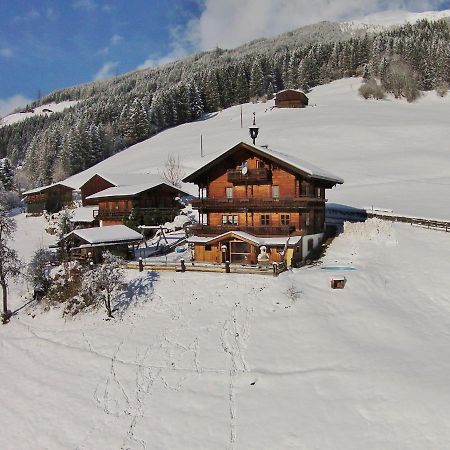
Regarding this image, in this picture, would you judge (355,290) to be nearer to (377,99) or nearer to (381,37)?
(377,99)

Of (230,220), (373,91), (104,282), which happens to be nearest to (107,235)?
(230,220)

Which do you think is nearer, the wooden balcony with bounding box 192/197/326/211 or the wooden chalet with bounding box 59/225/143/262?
the wooden balcony with bounding box 192/197/326/211

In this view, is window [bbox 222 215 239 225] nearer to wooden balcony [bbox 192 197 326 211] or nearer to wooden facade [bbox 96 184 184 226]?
wooden balcony [bbox 192 197 326 211]

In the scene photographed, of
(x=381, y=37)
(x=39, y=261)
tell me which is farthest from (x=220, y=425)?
(x=381, y=37)

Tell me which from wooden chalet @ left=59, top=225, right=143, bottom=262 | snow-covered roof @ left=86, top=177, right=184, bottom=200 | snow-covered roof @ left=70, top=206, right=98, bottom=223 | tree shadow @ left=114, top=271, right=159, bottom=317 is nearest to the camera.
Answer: tree shadow @ left=114, top=271, right=159, bottom=317

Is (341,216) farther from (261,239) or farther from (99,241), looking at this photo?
(99,241)

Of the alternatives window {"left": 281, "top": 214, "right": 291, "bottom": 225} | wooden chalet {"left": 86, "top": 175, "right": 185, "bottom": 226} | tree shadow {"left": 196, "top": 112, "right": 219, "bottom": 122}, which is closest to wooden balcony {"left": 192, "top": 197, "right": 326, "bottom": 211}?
window {"left": 281, "top": 214, "right": 291, "bottom": 225}
